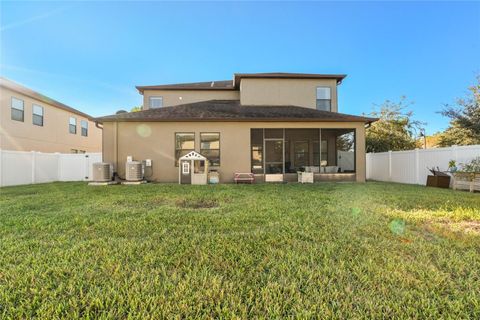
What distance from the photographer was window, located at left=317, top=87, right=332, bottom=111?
13.5 meters

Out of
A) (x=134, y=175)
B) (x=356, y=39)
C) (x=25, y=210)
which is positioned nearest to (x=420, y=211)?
(x=25, y=210)

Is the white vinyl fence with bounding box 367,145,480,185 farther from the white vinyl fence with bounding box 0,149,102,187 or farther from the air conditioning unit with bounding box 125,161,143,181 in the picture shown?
the white vinyl fence with bounding box 0,149,102,187

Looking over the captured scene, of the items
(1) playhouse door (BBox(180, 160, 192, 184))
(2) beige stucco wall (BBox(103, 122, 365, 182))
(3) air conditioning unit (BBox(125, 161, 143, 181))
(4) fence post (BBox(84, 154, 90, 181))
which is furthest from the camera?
(4) fence post (BBox(84, 154, 90, 181))

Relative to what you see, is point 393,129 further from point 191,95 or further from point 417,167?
point 191,95

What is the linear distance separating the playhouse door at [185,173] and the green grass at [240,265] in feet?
18.7

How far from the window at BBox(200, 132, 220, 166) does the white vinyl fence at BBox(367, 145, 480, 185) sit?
8.89m

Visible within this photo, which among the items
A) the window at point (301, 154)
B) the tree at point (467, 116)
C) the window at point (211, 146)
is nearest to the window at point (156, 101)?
the window at point (211, 146)

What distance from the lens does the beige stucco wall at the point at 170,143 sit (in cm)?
1052

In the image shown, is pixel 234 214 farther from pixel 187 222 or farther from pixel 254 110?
pixel 254 110

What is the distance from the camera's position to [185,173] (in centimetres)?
1002

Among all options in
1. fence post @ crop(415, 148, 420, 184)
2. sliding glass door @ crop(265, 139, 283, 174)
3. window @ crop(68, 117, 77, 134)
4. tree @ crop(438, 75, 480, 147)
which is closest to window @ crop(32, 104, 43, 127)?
window @ crop(68, 117, 77, 134)

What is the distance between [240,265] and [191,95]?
45.6ft

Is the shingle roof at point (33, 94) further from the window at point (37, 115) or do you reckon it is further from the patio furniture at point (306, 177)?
the patio furniture at point (306, 177)

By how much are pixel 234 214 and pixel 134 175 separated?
7168mm
